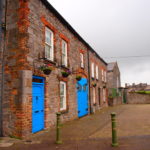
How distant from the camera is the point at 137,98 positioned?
28.1 metres

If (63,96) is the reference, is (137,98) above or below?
below

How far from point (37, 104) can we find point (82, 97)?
6206 millimetres

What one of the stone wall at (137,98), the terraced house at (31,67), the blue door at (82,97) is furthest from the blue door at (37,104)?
the stone wall at (137,98)

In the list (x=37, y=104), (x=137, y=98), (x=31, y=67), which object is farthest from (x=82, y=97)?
(x=137, y=98)

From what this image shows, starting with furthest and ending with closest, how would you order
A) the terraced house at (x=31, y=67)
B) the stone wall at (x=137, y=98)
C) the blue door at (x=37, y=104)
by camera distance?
the stone wall at (x=137, y=98) < the blue door at (x=37, y=104) < the terraced house at (x=31, y=67)

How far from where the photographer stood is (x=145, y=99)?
2742 cm

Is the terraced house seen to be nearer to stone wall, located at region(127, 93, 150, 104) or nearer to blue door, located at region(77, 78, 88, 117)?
blue door, located at region(77, 78, 88, 117)

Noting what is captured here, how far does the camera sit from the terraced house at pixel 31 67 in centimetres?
665

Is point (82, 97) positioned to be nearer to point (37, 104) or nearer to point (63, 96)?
point (63, 96)

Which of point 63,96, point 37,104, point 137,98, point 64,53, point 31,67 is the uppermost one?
point 64,53

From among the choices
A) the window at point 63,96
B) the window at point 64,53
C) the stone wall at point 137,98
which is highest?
the window at point 64,53

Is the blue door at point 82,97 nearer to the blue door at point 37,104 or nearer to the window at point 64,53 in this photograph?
the window at point 64,53

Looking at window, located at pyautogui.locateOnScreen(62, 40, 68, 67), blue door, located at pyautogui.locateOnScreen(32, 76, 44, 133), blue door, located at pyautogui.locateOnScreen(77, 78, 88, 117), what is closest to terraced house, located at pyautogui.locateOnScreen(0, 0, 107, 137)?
Result: blue door, located at pyautogui.locateOnScreen(32, 76, 44, 133)

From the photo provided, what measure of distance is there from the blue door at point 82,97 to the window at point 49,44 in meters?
4.20
